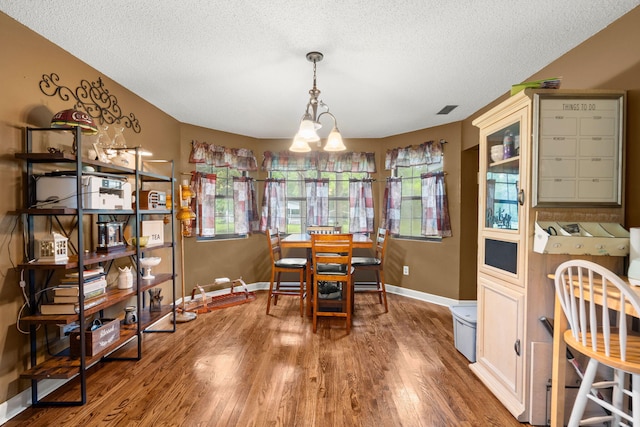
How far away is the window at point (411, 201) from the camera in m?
4.07

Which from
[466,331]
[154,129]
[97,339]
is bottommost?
[466,331]

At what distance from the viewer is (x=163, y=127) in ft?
11.0

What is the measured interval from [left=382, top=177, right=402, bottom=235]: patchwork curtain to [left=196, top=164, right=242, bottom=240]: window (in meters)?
2.16

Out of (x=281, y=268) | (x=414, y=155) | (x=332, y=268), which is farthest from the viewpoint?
(x=414, y=155)

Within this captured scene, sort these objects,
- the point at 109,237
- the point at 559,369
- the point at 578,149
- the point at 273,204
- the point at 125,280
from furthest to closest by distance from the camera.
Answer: the point at 273,204 → the point at 125,280 → the point at 109,237 → the point at 578,149 → the point at 559,369

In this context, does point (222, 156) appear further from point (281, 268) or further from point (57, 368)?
point (57, 368)

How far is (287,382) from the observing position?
2.05 metres

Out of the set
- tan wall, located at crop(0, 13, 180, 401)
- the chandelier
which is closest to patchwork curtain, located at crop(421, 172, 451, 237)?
the chandelier

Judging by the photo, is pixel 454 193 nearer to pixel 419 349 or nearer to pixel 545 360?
pixel 419 349

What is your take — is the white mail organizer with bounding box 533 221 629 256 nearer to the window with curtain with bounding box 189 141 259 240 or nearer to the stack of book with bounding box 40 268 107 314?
the stack of book with bounding box 40 268 107 314

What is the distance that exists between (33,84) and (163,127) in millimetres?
1474

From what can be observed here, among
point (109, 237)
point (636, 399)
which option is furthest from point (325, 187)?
point (636, 399)

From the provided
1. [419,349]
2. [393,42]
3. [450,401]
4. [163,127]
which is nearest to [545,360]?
[450,401]

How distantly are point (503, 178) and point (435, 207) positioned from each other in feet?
6.11
